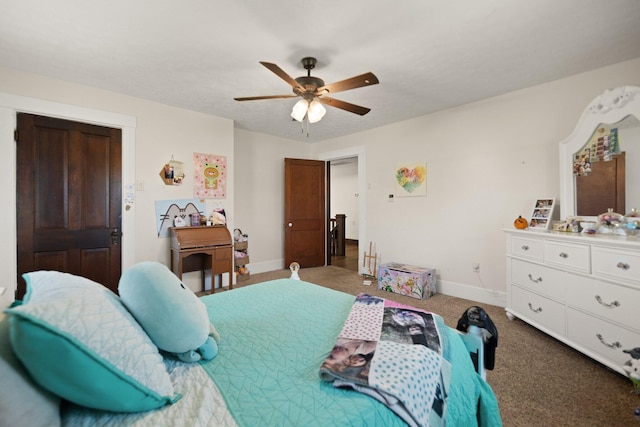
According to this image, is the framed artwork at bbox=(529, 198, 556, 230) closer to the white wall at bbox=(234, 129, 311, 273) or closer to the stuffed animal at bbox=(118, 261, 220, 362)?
the stuffed animal at bbox=(118, 261, 220, 362)

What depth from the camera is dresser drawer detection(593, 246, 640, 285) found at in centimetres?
172

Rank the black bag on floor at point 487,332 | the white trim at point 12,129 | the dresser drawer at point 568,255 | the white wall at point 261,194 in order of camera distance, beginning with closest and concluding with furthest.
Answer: the black bag on floor at point 487,332 → the dresser drawer at point 568,255 → the white trim at point 12,129 → the white wall at point 261,194

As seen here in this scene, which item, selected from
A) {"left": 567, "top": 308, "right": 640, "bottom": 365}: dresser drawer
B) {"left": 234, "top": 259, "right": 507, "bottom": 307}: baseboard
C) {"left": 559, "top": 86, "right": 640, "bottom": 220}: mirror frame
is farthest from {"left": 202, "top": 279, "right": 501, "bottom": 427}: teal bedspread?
{"left": 234, "top": 259, "right": 507, "bottom": 307}: baseboard

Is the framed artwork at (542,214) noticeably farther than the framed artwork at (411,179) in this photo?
No

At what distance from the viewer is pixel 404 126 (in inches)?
159

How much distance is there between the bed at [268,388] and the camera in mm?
718

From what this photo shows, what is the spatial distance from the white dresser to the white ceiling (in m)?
1.52

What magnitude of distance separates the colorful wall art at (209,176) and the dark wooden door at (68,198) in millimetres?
836

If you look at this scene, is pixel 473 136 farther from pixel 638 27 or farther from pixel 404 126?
pixel 638 27

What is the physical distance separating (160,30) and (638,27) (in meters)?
3.42

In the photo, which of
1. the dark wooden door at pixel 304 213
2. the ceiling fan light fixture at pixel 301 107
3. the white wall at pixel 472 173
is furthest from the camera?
the dark wooden door at pixel 304 213

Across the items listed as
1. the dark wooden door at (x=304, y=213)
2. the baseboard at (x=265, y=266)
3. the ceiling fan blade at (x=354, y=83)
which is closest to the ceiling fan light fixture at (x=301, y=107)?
the ceiling fan blade at (x=354, y=83)

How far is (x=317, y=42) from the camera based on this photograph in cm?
210

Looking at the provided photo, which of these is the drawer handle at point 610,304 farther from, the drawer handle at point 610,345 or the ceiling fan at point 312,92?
the ceiling fan at point 312,92
